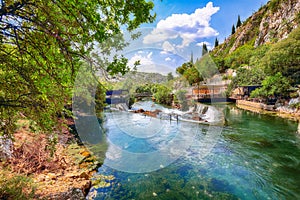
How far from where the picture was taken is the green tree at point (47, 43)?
76.3 inches

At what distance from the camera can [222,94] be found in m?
30.8

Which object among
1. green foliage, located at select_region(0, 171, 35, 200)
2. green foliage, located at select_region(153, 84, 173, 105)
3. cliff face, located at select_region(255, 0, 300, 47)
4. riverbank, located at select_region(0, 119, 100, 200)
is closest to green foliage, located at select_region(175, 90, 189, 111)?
green foliage, located at select_region(153, 84, 173, 105)

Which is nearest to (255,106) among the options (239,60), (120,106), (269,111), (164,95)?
(269,111)

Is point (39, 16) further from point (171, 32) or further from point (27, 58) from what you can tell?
point (171, 32)

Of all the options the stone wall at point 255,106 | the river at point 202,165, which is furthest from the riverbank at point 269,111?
the river at point 202,165

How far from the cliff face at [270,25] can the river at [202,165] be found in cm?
3888

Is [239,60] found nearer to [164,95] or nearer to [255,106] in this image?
[255,106]

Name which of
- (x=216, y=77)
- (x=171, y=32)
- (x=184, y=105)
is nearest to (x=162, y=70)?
(x=171, y=32)

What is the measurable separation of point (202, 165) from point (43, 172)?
17.1ft

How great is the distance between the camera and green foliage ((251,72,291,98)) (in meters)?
17.4

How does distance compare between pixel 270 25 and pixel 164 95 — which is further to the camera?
pixel 270 25

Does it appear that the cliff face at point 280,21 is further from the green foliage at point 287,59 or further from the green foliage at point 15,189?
the green foliage at point 15,189

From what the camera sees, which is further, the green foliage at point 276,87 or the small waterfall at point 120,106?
the green foliage at point 276,87

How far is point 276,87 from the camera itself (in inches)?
702
